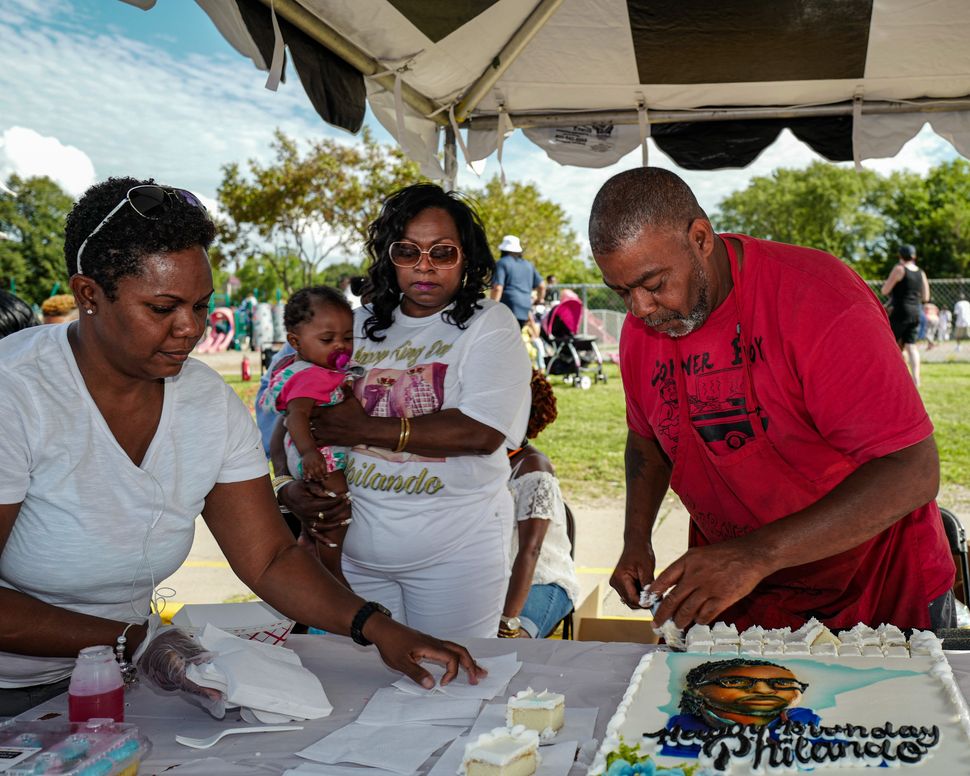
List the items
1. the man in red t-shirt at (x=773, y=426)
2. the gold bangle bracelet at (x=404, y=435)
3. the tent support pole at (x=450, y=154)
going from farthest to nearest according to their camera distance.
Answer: the tent support pole at (x=450, y=154), the gold bangle bracelet at (x=404, y=435), the man in red t-shirt at (x=773, y=426)

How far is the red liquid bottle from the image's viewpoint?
4.76ft

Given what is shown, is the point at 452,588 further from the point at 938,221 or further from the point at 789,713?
the point at 938,221

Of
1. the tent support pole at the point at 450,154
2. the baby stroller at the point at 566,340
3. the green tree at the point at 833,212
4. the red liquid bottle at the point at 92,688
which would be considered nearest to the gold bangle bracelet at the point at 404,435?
the red liquid bottle at the point at 92,688

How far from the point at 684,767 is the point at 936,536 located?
1.21 meters

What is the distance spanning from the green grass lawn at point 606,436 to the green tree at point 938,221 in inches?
950

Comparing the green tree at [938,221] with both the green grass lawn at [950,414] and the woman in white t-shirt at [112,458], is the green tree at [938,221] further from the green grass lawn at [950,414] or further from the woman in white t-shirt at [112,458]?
the woman in white t-shirt at [112,458]

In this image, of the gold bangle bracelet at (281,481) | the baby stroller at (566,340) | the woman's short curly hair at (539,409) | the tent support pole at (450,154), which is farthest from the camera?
the baby stroller at (566,340)

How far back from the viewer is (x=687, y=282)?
2.01 metres

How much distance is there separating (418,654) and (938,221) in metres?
40.1

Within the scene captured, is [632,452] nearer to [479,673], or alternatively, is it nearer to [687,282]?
[687,282]

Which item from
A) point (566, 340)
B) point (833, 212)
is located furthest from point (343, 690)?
point (833, 212)

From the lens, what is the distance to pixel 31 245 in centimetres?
4125

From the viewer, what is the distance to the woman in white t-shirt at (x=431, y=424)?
2471 mm

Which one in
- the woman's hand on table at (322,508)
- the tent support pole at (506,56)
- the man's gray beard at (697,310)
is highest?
the tent support pole at (506,56)
